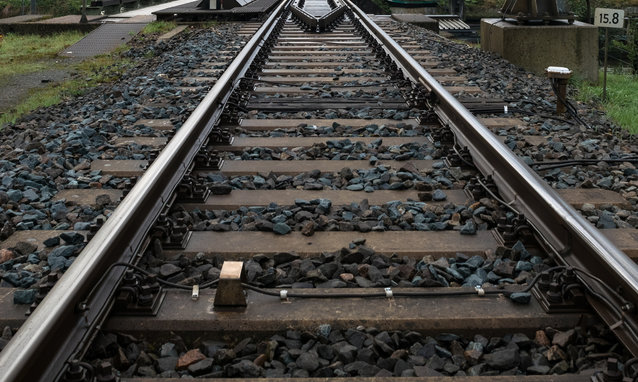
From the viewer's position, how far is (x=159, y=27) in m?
10.6

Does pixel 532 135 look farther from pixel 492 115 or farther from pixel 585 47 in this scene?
pixel 585 47

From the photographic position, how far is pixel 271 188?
3.28 metres

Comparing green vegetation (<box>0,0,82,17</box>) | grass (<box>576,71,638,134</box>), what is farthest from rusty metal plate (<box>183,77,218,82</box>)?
green vegetation (<box>0,0,82,17</box>)

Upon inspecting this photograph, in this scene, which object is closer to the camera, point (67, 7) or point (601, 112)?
point (601, 112)

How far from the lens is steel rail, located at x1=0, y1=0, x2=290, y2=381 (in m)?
1.64

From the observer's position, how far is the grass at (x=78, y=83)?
575 cm

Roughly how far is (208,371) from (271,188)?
1463 mm

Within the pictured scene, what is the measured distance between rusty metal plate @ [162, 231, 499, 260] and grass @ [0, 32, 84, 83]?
577 centimetres

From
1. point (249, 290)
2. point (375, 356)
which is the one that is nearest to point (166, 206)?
point (249, 290)

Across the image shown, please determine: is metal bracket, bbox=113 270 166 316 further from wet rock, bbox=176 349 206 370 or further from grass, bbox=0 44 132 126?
grass, bbox=0 44 132 126

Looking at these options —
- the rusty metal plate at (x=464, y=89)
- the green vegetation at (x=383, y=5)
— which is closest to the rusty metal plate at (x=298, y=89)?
the rusty metal plate at (x=464, y=89)

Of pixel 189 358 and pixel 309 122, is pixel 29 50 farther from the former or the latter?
pixel 189 358

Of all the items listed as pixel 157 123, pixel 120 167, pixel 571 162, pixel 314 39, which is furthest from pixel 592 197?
pixel 314 39

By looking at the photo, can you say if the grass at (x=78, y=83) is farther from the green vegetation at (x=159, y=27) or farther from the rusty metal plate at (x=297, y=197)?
the rusty metal plate at (x=297, y=197)
